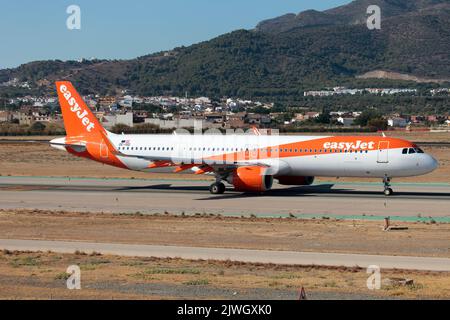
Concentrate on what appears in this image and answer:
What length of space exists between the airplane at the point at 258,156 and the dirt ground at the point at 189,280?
906 inches

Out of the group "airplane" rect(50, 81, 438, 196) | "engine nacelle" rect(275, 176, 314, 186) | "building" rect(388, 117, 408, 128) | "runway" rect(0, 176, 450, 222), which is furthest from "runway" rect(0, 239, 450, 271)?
"building" rect(388, 117, 408, 128)

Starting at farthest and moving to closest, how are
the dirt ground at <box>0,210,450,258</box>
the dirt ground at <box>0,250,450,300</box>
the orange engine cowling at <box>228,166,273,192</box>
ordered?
the orange engine cowling at <box>228,166,273,192</box>, the dirt ground at <box>0,210,450,258</box>, the dirt ground at <box>0,250,450,300</box>

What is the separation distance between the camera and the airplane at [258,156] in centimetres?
5072

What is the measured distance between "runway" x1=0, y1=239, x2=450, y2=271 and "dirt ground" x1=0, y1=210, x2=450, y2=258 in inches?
42.4

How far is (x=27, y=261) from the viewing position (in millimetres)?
28906

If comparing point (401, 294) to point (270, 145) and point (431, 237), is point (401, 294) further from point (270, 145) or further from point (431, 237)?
point (270, 145)

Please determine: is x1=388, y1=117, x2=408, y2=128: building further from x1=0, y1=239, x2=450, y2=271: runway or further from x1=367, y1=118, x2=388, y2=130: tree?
x1=0, y1=239, x2=450, y2=271: runway

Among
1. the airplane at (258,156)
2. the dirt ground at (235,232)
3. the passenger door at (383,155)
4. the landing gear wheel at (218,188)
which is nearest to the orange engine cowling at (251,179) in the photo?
the airplane at (258,156)

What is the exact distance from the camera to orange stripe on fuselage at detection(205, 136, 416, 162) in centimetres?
5122

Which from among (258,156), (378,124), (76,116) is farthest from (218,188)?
(378,124)

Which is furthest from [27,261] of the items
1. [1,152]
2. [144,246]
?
[1,152]

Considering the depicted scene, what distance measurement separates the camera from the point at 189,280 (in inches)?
996
